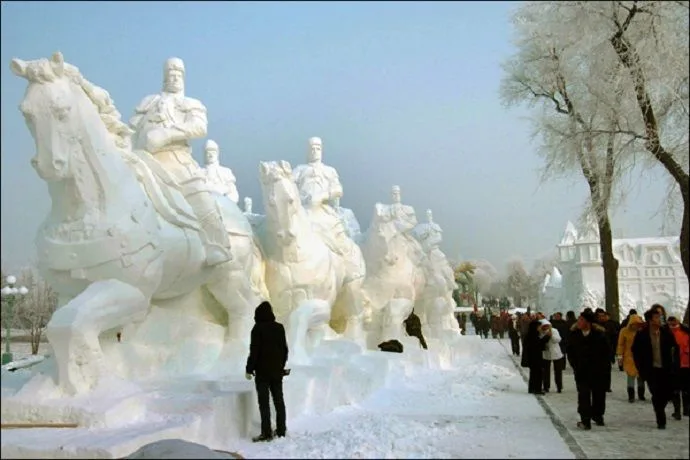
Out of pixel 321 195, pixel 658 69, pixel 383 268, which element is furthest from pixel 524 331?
pixel 658 69

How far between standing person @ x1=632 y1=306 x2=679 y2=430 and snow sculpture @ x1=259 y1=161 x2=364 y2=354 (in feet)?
14.2

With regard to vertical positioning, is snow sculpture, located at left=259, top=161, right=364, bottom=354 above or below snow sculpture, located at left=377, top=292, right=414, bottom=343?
above

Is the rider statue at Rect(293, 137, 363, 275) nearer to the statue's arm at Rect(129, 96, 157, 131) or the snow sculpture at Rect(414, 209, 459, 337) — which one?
the statue's arm at Rect(129, 96, 157, 131)

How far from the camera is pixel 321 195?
12320mm

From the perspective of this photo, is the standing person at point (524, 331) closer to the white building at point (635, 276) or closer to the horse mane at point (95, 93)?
the horse mane at point (95, 93)

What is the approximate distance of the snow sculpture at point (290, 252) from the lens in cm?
960

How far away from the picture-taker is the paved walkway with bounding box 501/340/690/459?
5.70 m

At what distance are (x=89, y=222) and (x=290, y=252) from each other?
4.12m

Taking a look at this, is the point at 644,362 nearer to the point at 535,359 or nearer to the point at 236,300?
the point at 535,359

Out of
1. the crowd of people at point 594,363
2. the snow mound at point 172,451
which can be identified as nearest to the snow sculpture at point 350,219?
the crowd of people at point 594,363

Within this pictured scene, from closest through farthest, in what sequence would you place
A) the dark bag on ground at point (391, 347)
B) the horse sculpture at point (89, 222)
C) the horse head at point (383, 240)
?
1. the horse sculpture at point (89, 222)
2. the dark bag on ground at point (391, 347)
3. the horse head at point (383, 240)

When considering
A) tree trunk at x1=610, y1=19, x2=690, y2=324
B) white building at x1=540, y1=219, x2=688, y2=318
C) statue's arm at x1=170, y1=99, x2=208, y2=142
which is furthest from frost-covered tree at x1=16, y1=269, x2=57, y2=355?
white building at x1=540, y1=219, x2=688, y2=318

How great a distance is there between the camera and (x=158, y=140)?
316 inches

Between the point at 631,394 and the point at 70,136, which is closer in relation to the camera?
the point at 70,136
